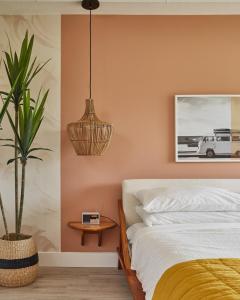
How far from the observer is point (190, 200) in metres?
2.93

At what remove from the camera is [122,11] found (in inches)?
137

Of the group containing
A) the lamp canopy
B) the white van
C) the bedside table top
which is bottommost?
the bedside table top

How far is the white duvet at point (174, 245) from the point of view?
1943 mm

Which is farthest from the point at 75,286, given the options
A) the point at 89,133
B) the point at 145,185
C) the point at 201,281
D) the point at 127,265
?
the point at 201,281

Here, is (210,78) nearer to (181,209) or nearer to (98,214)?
(181,209)

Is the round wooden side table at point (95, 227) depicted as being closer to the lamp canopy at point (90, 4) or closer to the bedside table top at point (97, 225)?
the bedside table top at point (97, 225)

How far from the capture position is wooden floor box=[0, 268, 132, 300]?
2.75 m

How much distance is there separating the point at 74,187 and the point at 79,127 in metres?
0.67

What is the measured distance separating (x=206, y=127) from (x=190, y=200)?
34.2 inches

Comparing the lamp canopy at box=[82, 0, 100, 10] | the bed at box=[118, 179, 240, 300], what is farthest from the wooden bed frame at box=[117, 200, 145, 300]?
the lamp canopy at box=[82, 0, 100, 10]

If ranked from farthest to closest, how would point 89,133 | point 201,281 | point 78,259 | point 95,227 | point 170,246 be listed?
point 78,259
point 95,227
point 89,133
point 170,246
point 201,281

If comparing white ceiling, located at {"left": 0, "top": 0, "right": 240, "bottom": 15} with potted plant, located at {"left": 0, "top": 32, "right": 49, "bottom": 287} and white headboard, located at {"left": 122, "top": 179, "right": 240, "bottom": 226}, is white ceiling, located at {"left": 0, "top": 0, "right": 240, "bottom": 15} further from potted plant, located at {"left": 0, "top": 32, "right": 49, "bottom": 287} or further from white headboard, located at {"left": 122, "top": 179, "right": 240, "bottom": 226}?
white headboard, located at {"left": 122, "top": 179, "right": 240, "bottom": 226}

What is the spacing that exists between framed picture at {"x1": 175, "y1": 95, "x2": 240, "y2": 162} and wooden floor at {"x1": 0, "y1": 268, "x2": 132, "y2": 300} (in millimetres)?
1268

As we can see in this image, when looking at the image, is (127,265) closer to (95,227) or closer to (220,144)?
(95,227)
